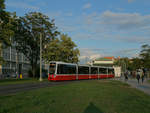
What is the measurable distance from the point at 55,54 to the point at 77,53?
1089 cm

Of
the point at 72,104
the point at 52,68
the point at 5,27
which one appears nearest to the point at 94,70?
the point at 52,68

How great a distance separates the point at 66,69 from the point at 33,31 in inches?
498

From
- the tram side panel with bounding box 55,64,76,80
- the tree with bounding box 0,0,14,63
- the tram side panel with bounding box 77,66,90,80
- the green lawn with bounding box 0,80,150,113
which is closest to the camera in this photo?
the green lawn with bounding box 0,80,150,113

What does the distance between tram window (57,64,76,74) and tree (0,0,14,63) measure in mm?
8132

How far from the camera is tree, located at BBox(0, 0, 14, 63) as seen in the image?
2646 centimetres

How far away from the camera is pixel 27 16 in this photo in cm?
3956

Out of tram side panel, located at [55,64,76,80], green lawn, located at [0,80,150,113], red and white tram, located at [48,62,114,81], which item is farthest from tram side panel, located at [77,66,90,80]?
green lawn, located at [0,80,150,113]

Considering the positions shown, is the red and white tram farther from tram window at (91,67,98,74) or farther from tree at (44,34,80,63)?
tree at (44,34,80,63)

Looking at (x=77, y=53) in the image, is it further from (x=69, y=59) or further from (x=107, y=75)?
(x=107, y=75)

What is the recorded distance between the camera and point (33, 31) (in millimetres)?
40312

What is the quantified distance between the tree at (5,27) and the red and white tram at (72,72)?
7369 mm

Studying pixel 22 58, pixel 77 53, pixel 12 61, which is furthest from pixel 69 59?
pixel 22 58

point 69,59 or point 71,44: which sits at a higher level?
point 71,44

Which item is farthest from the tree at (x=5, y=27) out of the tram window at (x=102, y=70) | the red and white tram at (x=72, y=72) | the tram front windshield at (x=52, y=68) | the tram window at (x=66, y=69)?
the tram window at (x=102, y=70)
